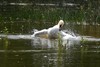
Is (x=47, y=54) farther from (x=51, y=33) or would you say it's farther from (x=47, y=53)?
(x=51, y=33)

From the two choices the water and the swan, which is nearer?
the water

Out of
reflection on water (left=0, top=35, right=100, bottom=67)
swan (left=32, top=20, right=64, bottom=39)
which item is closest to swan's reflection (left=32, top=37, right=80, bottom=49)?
reflection on water (left=0, top=35, right=100, bottom=67)

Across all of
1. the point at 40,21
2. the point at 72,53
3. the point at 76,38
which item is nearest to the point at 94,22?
the point at 40,21

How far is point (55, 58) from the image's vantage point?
36.4 feet

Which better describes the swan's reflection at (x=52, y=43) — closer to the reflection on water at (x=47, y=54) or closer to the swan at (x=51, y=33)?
the reflection on water at (x=47, y=54)

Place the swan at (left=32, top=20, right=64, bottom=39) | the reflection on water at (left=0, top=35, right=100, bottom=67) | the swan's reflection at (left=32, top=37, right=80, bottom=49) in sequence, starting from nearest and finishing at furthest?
the reflection on water at (left=0, top=35, right=100, bottom=67)
the swan's reflection at (left=32, top=37, right=80, bottom=49)
the swan at (left=32, top=20, right=64, bottom=39)

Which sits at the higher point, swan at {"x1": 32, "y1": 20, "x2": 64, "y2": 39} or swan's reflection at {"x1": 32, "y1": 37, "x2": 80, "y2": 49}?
swan at {"x1": 32, "y1": 20, "x2": 64, "y2": 39}

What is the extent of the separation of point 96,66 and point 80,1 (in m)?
32.0

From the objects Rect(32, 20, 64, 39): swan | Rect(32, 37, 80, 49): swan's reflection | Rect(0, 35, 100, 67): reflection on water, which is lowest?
Rect(0, 35, 100, 67): reflection on water

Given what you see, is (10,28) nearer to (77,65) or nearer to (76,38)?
(76,38)

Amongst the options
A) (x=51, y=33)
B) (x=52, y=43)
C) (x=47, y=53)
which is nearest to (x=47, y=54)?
(x=47, y=53)

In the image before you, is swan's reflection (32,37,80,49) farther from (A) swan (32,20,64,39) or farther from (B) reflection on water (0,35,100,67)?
(A) swan (32,20,64,39)

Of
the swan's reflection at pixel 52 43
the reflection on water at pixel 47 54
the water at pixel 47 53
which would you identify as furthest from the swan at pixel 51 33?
the reflection on water at pixel 47 54

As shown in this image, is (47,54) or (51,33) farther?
(51,33)
